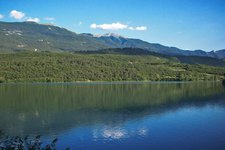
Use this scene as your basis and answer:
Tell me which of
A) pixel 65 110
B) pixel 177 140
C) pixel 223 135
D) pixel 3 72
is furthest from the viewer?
pixel 3 72

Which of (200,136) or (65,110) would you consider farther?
(65,110)

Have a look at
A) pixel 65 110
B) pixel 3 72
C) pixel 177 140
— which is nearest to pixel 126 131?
pixel 177 140

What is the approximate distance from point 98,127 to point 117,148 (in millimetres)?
13182

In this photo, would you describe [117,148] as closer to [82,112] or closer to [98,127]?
[98,127]

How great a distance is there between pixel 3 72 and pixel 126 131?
521 feet

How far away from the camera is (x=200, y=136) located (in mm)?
45125

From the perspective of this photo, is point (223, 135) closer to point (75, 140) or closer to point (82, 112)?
point (75, 140)

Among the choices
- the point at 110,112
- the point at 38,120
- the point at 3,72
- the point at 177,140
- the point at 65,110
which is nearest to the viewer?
the point at 177,140

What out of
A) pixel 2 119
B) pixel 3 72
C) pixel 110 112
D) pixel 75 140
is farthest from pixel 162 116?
pixel 3 72

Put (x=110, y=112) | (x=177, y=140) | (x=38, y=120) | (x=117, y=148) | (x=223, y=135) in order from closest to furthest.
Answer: (x=117, y=148)
(x=177, y=140)
(x=223, y=135)
(x=38, y=120)
(x=110, y=112)

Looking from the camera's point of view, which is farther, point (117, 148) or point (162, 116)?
point (162, 116)

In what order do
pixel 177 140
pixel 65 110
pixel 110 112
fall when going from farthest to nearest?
pixel 65 110, pixel 110 112, pixel 177 140

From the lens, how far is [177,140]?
4288cm

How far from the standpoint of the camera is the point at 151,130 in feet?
162
